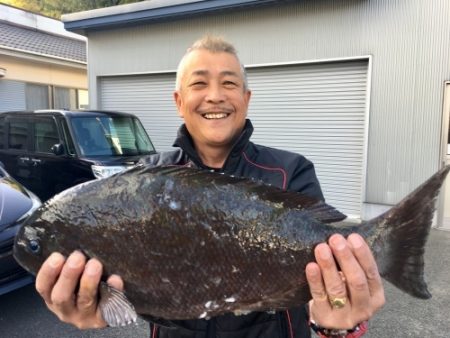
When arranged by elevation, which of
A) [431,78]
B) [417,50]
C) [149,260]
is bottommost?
[149,260]

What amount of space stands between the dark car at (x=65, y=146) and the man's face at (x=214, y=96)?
16.7 ft

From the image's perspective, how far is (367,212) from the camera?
8367mm

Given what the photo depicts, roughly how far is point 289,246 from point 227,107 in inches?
28.8

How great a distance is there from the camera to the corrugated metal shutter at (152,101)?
1134 cm

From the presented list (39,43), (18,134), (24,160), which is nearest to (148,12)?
(18,134)

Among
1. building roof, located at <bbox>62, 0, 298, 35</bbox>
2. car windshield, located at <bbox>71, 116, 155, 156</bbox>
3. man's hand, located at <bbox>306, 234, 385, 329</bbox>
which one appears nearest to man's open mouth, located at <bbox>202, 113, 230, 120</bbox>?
man's hand, located at <bbox>306, 234, 385, 329</bbox>

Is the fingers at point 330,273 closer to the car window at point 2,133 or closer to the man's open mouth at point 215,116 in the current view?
the man's open mouth at point 215,116

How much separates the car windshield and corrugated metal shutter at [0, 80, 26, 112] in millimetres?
9471

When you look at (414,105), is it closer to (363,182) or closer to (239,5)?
(363,182)

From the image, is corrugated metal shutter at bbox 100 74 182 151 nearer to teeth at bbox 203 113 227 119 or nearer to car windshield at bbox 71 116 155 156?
car windshield at bbox 71 116 155 156

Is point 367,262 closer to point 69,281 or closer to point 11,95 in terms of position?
point 69,281

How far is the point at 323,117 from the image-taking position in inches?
358

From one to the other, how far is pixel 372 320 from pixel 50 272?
152 inches

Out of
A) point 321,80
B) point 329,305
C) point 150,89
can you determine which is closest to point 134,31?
point 150,89
